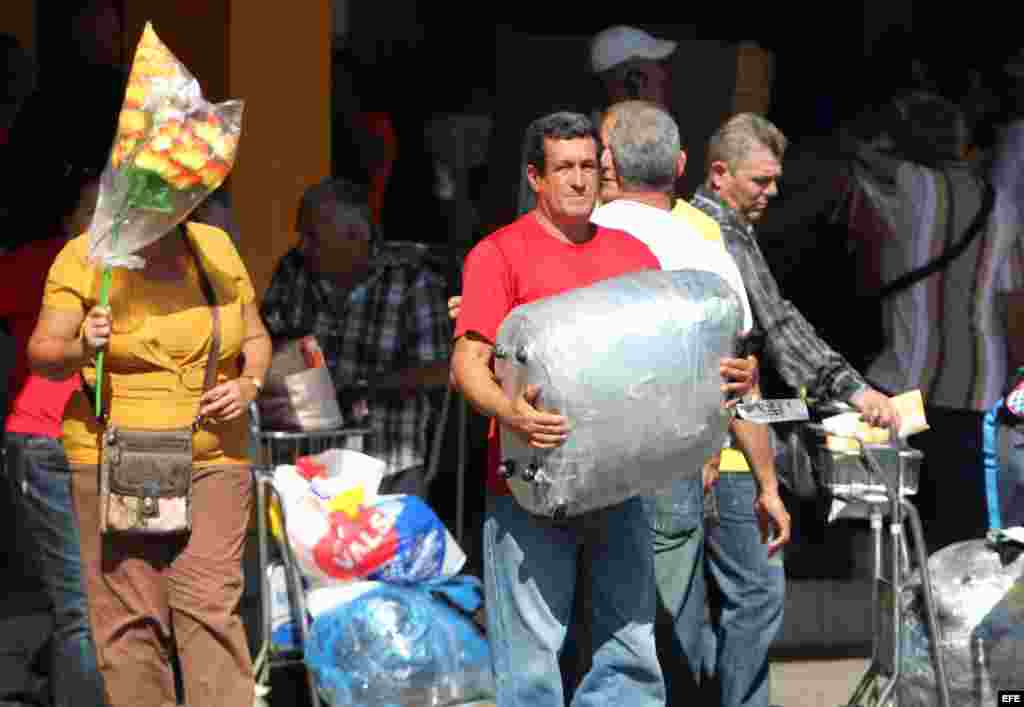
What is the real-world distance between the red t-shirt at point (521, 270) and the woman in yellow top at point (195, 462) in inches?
30.7

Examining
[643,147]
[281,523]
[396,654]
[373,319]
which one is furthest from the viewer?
[373,319]

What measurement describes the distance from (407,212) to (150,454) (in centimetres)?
348

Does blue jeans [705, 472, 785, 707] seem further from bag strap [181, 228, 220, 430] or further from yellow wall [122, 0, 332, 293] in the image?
yellow wall [122, 0, 332, 293]

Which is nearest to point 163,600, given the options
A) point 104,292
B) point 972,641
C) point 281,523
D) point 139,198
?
point 281,523

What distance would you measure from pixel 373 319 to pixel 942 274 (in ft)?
7.79

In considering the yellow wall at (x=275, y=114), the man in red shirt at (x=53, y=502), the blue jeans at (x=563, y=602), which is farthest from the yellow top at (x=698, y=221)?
the yellow wall at (x=275, y=114)

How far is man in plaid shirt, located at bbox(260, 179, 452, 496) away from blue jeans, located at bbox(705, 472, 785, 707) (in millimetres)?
1416

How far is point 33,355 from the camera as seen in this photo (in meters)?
5.38

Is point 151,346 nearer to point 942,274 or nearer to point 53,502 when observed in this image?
point 53,502

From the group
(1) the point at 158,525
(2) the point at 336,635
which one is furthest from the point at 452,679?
(1) the point at 158,525

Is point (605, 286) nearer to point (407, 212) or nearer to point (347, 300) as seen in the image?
point (347, 300)

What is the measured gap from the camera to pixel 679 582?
6000mm

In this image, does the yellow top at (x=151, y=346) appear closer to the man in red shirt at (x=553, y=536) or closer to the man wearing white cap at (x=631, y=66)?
the man in red shirt at (x=553, y=536)

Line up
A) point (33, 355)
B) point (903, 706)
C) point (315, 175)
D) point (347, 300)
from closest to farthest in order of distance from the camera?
point (33, 355)
point (903, 706)
point (347, 300)
point (315, 175)
